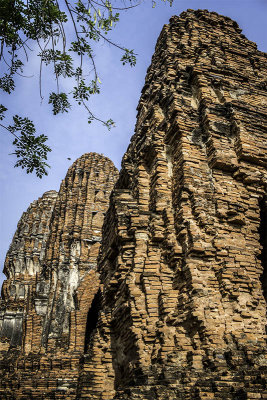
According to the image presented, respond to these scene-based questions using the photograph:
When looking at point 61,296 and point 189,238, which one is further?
point 61,296

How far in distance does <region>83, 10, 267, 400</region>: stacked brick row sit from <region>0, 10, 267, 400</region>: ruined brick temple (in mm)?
17

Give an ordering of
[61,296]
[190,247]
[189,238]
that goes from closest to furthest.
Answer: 1. [190,247]
2. [189,238]
3. [61,296]

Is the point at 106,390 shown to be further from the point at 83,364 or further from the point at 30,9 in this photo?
the point at 30,9

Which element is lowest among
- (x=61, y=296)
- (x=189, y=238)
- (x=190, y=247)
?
(x=190, y=247)

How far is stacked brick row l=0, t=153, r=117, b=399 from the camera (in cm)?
1049

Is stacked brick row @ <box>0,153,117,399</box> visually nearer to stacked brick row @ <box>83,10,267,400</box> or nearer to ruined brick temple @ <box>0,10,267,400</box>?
ruined brick temple @ <box>0,10,267,400</box>

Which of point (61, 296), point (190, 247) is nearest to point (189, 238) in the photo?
point (190, 247)

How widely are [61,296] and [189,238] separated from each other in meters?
11.2

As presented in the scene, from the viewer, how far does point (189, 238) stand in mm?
4797

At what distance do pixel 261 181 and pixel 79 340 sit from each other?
9.14 meters

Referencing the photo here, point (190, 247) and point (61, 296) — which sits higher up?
point (61, 296)

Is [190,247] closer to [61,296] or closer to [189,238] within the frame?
[189,238]

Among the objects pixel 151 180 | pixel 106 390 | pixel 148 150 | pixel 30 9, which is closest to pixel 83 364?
pixel 106 390

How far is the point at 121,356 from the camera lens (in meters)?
5.24
